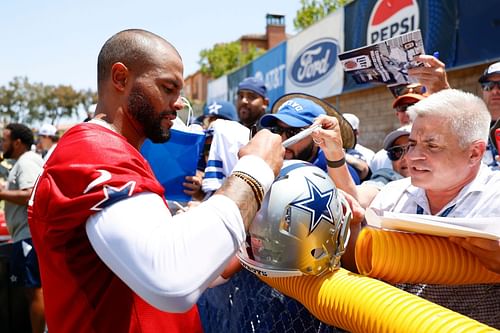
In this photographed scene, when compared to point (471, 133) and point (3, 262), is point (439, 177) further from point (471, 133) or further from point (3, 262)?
point (3, 262)

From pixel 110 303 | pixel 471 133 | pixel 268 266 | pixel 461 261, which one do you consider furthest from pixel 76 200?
pixel 471 133

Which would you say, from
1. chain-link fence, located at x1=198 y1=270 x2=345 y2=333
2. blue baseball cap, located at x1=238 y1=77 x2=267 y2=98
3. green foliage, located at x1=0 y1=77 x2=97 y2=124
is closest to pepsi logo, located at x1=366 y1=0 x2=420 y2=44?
blue baseball cap, located at x1=238 y1=77 x2=267 y2=98

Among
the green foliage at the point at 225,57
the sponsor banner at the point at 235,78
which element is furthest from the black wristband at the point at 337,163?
the green foliage at the point at 225,57

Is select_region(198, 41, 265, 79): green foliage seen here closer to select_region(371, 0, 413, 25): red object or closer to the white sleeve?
select_region(371, 0, 413, 25): red object

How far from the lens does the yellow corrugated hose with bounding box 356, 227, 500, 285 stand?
151 centimetres

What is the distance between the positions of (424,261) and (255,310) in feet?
2.57

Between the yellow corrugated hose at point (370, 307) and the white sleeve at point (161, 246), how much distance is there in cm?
41

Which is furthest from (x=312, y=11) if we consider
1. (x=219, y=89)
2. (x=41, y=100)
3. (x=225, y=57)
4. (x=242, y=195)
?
(x=41, y=100)

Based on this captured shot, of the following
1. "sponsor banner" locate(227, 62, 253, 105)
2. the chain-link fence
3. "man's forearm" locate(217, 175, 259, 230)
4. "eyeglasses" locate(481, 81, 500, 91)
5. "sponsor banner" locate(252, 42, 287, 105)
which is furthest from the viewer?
"sponsor banner" locate(227, 62, 253, 105)

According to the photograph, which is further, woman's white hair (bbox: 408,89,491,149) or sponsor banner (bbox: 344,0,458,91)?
sponsor banner (bbox: 344,0,458,91)

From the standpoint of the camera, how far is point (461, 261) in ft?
4.97

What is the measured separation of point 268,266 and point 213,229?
→ 1.54ft

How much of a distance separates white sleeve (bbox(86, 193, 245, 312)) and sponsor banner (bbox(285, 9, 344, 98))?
958 cm

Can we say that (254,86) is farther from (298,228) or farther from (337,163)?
(298,228)
